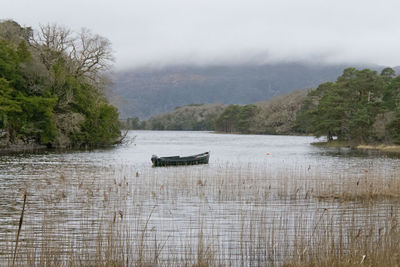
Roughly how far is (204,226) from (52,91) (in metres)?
49.4

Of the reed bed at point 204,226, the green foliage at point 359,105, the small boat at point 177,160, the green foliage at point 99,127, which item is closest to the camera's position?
the reed bed at point 204,226

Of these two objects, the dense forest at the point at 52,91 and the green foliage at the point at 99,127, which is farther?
the green foliage at the point at 99,127

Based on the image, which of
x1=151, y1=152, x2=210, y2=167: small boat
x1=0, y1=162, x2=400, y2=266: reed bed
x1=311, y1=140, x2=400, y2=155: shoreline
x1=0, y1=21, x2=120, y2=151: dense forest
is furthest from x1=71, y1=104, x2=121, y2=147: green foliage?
x1=0, y1=162, x2=400, y2=266: reed bed

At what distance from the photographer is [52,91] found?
194 ft

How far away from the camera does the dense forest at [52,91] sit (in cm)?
5222

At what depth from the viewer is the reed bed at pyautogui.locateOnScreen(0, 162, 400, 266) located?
9953 mm

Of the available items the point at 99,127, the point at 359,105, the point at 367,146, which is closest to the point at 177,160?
the point at 99,127

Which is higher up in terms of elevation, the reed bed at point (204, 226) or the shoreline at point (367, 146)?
the shoreline at point (367, 146)

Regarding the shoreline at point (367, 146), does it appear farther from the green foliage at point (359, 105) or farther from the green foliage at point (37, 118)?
the green foliage at point (37, 118)

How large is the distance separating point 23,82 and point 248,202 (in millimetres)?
43334

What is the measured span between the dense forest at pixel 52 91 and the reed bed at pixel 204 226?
2951 centimetres

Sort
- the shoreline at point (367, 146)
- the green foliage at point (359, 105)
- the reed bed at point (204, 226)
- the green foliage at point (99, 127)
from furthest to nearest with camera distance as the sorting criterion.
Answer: the green foliage at point (359, 105) → the green foliage at point (99, 127) → the shoreline at point (367, 146) → the reed bed at point (204, 226)

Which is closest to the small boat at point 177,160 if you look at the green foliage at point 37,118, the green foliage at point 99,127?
the green foliage at point 37,118

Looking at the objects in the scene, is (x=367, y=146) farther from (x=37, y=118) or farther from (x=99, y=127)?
(x=37, y=118)
